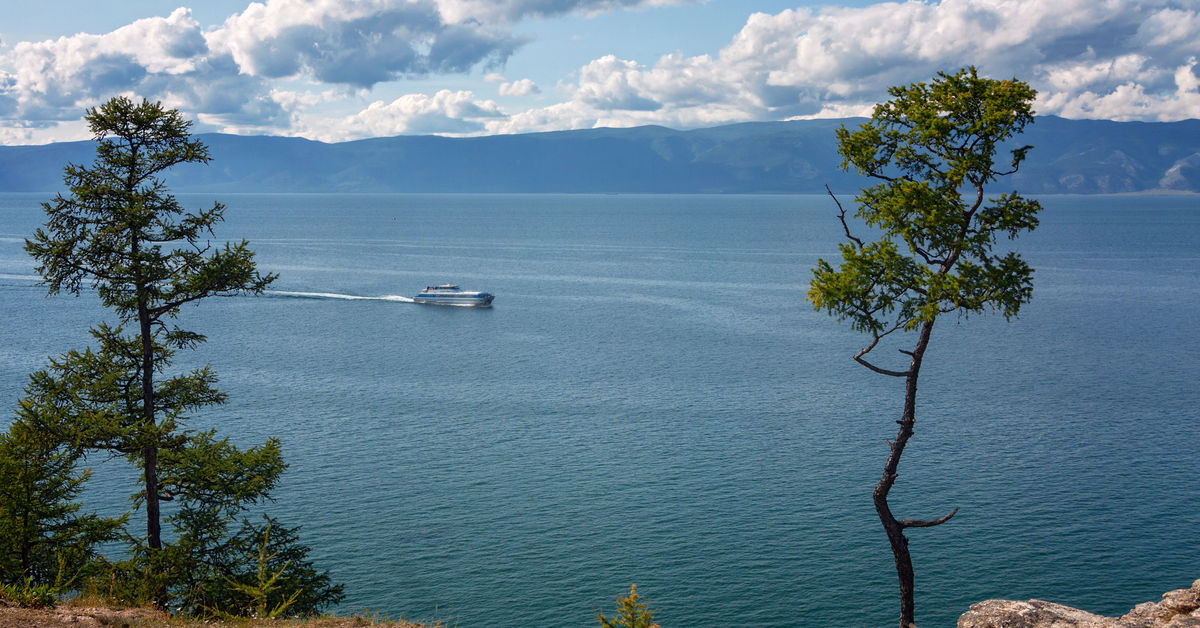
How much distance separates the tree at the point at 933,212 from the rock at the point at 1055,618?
3248 millimetres

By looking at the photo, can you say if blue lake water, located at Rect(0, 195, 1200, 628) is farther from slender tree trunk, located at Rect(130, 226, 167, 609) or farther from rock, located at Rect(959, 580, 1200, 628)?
rock, located at Rect(959, 580, 1200, 628)

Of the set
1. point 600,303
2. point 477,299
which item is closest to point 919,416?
point 600,303

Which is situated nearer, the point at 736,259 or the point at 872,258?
the point at 872,258

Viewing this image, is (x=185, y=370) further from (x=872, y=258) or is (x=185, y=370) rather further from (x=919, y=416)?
(x=872, y=258)

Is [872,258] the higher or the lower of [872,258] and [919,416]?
the higher

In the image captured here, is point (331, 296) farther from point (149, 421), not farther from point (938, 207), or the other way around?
point (938, 207)

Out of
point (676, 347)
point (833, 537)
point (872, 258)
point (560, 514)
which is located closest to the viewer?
point (872, 258)

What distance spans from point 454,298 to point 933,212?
11418 centimetres

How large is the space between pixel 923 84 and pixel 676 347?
7409 centimetres

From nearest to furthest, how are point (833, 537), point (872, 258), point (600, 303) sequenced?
point (872, 258) → point (833, 537) → point (600, 303)

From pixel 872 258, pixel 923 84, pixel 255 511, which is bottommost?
pixel 255 511

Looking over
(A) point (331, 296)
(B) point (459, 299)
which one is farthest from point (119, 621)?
(A) point (331, 296)

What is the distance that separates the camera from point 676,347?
97.9 metres

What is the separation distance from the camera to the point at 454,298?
436ft
